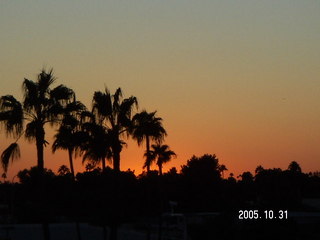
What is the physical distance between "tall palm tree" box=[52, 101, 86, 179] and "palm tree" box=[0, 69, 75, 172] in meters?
1.33

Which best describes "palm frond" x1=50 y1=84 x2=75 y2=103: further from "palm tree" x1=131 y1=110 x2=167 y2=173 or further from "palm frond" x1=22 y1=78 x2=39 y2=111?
"palm tree" x1=131 y1=110 x2=167 y2=173

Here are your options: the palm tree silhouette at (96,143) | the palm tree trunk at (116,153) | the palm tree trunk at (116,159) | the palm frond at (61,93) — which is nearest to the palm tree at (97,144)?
the palm tree silhouette at (96,143)

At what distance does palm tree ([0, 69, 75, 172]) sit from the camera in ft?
100

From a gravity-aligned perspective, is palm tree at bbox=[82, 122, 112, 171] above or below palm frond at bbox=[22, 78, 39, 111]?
below

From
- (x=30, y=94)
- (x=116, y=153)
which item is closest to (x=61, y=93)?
(x=30, y=94)

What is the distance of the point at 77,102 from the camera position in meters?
33.7

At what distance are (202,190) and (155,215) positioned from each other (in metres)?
35.8

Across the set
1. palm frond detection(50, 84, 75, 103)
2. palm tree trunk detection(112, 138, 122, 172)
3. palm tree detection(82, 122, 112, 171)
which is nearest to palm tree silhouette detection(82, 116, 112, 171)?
palm tree detection(82, 122, 112, 171)

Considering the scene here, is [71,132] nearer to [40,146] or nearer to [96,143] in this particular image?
[96,143]

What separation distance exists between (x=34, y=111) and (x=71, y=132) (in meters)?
4.04

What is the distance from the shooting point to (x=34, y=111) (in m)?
31.1

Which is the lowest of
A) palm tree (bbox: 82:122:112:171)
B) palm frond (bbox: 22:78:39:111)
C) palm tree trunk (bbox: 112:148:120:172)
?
palm tree trunk (bbox: 112:148:120:172)

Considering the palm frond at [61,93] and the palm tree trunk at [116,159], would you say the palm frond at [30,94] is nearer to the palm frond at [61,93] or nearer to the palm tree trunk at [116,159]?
the palm frond at [61,93]

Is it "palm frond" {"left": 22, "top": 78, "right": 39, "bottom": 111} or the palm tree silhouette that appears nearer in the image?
"palm frond" {"left": 22, "top": 78, "right": 39, "bottom": 111}
